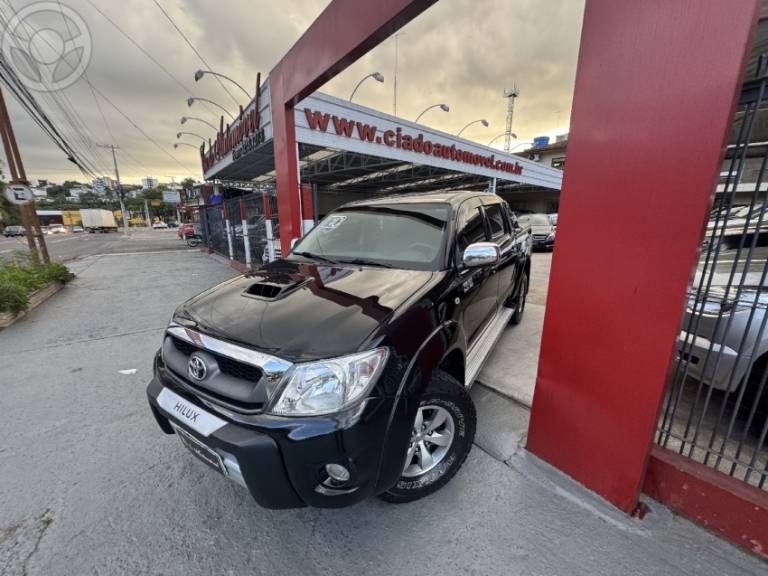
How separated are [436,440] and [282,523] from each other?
93 centimetres

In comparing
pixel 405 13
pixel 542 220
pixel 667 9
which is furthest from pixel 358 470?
pixel 542 220

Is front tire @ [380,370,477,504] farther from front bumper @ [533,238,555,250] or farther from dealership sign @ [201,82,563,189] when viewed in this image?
front bumper @ [533,238,555,250]

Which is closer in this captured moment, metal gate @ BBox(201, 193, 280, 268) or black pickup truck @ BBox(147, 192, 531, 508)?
black pickup truck @ BBox(147, 192, 531, 508)

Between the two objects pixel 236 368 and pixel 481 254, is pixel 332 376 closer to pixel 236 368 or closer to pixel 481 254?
pixel 236 368

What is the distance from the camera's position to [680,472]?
1725mm

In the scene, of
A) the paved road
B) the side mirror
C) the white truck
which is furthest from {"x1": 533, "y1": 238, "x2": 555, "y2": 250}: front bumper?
the white truck

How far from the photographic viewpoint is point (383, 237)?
8.63ft

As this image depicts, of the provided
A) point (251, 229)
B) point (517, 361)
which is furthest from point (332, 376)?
point (251, 229)

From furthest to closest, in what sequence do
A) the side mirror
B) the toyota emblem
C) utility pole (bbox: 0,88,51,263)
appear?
utility pole (bbox: 0,88,51,263)
the side mirror
the toyota emblem

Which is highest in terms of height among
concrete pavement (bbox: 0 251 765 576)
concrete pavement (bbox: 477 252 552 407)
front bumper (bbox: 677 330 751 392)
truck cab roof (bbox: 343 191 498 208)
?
truck cab roof (bbox: 343 191 498 208)

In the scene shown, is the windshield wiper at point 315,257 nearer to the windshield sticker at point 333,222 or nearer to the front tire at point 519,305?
the windshield sticker at point 333,222

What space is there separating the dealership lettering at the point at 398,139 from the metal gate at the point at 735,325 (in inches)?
335

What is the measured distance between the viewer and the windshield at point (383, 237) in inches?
91.3

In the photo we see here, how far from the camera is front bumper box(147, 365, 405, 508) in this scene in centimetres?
132
